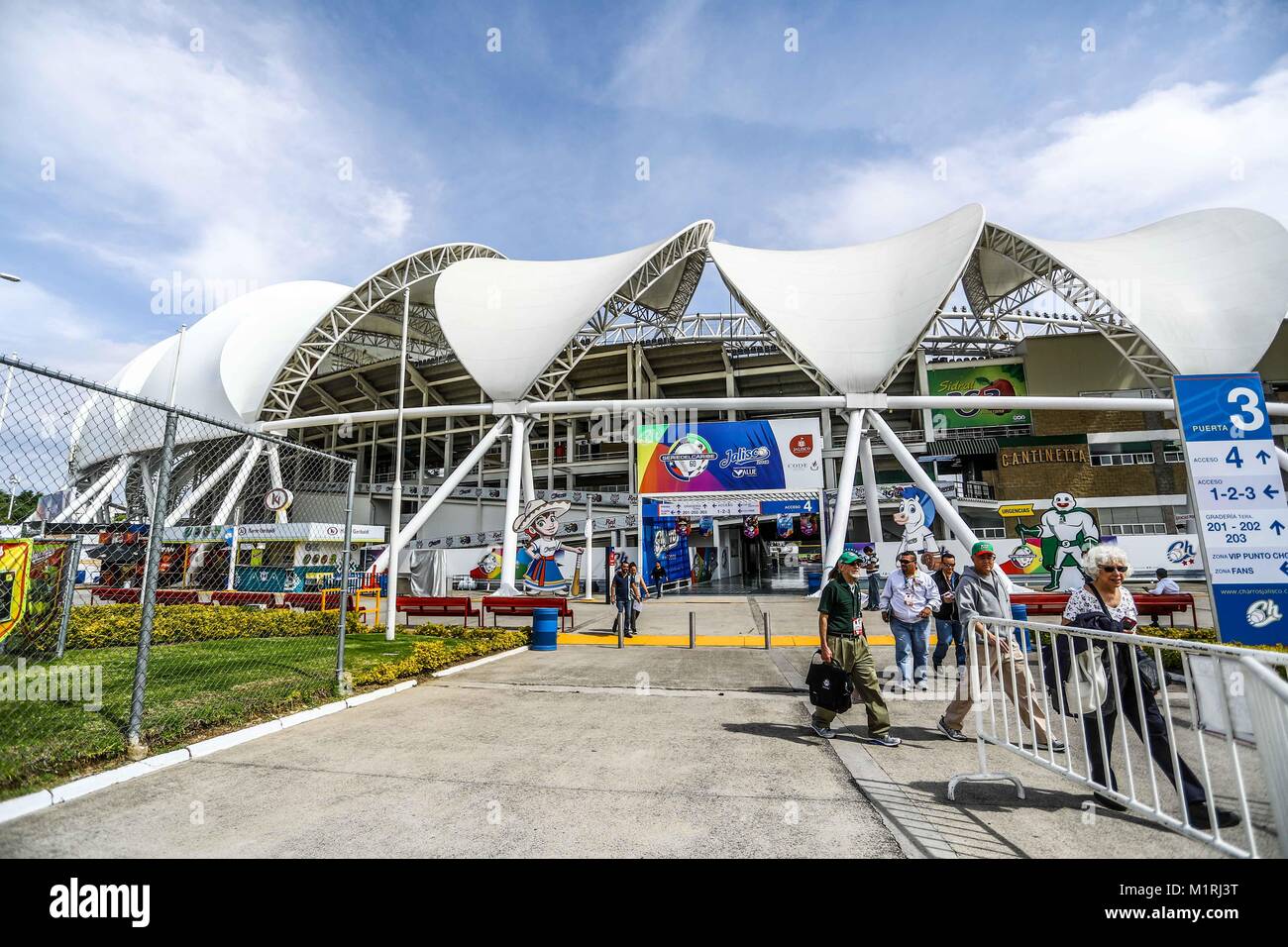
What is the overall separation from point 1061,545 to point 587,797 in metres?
26.5

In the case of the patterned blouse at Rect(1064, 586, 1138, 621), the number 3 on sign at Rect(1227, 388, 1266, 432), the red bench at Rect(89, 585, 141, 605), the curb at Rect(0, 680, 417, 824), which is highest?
the number 3 on sign at Rect(1227, 388, 1266, 432)

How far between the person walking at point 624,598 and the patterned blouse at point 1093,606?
9.92m

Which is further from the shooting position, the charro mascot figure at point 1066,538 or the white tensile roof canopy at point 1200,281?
the white tensile roof canopy at point 1200,281

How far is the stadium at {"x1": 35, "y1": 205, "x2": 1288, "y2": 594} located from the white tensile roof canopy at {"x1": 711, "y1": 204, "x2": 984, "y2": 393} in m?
0.12

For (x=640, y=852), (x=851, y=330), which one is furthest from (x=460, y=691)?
(x=851, y=330)

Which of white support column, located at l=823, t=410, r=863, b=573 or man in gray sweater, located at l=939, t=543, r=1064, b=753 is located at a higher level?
white support column, located at l=823, t=410, r=863, b=573

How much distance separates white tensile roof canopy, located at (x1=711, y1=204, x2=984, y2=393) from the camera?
24.2 meters

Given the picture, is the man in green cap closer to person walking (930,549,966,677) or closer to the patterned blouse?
the patterned blouse

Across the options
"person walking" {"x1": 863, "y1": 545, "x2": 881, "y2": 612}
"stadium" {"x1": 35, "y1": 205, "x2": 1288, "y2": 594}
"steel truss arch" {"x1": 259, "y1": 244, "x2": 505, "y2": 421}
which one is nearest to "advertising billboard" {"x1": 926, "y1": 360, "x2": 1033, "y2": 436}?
"stadium" {"x1": 35, "y1": 205, "x2": 1288, "y2": 594}

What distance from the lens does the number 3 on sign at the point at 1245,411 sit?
9211 mm

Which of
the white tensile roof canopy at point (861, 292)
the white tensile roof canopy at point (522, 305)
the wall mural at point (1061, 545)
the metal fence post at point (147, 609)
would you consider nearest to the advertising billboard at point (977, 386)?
the wall mural at point (1061, 545)

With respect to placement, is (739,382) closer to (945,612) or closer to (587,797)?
(945,612)

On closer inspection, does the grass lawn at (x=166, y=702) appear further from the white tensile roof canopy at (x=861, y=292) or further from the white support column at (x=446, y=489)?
the white tensile roof canopy at (x=861, y=292)

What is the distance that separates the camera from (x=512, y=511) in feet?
77.8
